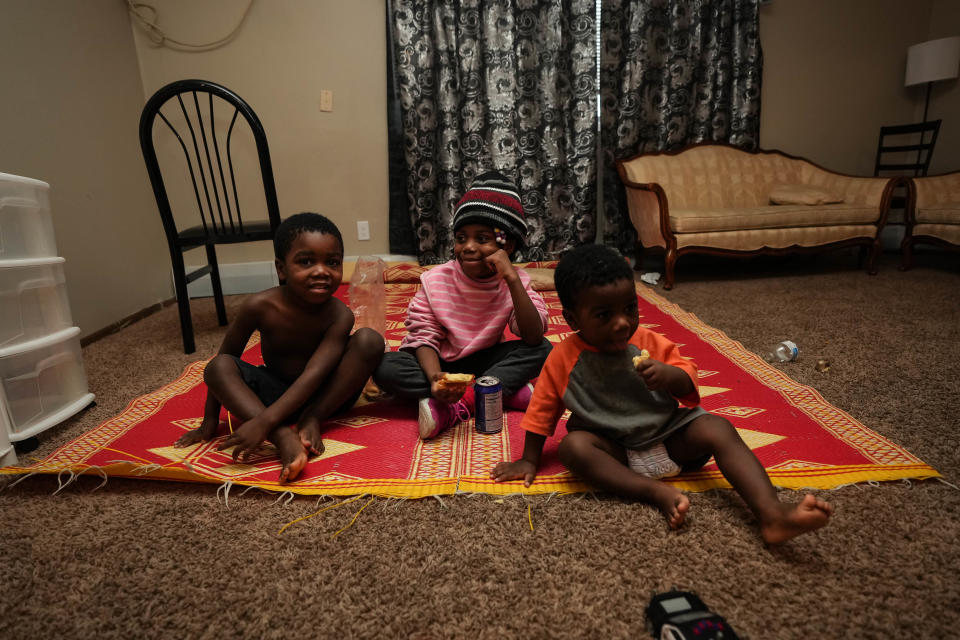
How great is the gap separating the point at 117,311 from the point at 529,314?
2281 millimetres

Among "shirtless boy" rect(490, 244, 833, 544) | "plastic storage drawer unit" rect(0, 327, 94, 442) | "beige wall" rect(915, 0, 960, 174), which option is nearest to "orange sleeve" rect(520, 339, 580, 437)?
"shirtless boy" rect(490, 244, 833, 544)

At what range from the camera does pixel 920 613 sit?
2.11ft

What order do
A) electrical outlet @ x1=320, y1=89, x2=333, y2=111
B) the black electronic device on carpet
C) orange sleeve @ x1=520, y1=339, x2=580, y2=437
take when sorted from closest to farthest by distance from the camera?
the black electronic device on carpet → orange sleeve @ x1=520, y1=339, x2=580, y2=437 → electrical outlet @ x1=320, y1=89, x2=333, y2=111

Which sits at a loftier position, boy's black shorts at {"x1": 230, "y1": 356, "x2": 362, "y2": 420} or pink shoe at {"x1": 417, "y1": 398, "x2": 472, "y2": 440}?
boy's black shorts at {"x1": 230, "y1": 356, "x2": 362, "y2": 420}

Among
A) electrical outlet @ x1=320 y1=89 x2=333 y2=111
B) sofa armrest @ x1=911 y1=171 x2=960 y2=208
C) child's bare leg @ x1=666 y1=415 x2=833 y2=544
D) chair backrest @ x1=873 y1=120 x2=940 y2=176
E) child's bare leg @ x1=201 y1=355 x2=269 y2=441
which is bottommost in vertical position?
child's bare leg @ x1=666 y1=415 x2=833 y2=544

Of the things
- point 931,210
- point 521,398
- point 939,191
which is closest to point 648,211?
point 931,210

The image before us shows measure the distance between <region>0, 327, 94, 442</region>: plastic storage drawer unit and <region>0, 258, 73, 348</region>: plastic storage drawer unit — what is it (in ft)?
0.09

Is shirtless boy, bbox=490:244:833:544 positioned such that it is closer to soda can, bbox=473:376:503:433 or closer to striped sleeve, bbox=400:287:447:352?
soda can, bbox=473:376:503:433

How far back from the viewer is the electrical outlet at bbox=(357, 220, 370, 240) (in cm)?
345

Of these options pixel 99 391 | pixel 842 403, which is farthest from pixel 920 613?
pixel 99 391

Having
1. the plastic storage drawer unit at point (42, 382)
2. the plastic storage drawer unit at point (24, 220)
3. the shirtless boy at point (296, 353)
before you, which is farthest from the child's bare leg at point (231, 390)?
the plastic storage drawer unit at point (24, 220)

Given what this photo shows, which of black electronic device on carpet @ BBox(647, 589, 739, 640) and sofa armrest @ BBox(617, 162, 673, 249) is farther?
sofa armrest @ BBox(617, 162, 673, 249)

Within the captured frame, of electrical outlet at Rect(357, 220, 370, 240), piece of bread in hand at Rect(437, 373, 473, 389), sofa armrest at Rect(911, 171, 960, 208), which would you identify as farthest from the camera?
electrical outlet at Rect(357, 220, 370, 240)

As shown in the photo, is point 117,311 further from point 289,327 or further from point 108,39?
point 289,327
